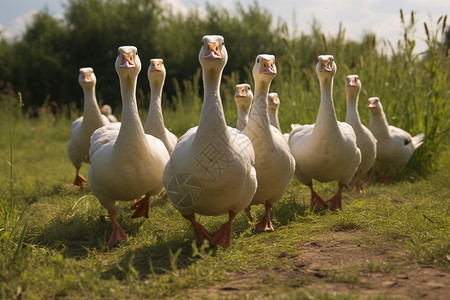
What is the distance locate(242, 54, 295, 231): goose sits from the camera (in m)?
4.73

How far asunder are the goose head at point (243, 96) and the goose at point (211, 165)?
174 centimetres

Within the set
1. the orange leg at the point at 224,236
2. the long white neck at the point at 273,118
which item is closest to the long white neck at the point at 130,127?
the orange leg at the point at 224,236

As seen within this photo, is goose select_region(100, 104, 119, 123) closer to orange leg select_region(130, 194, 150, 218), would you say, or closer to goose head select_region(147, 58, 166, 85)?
goose head select_region(147, 58, 166, 85)

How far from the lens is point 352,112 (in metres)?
7.32

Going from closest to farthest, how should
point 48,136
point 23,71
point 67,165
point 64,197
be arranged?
point 64,197 < point 67,165 < point 48,136 < point 23,71

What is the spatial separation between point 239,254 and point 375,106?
490 centimetres

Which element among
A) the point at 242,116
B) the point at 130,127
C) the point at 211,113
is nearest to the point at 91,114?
the point at 242,116

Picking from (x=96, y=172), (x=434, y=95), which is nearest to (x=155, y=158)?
(x=96, y=172)

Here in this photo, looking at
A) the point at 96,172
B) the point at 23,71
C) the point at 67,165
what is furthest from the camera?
the point at 23,71

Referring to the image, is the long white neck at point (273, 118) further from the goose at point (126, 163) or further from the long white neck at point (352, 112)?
the goose at point (126, 163)

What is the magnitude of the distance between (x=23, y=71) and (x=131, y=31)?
6.60 m

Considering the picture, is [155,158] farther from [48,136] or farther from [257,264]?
[48,136]

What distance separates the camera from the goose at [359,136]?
6.98m

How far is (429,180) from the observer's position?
7.99 metres
